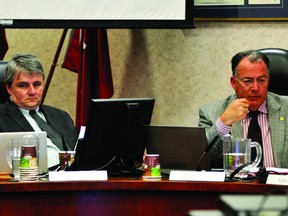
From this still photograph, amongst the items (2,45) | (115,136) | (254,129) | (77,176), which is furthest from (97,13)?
(77,176)

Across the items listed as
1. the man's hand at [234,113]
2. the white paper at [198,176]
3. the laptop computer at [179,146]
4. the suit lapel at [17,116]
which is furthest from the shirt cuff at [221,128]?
the suit lapel at [17,116]

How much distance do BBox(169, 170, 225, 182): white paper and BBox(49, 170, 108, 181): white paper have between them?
0.28m

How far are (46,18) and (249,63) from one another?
1.47 meters

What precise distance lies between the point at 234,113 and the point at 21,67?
3.73 ft

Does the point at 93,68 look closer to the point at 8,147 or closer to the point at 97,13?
the point at 97,13

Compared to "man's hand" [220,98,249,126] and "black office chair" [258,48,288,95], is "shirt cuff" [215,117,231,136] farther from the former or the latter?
"black office chair" [258,48,288,95]

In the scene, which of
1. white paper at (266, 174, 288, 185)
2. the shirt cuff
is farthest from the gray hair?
white paper at (266, 174, 288, 185)

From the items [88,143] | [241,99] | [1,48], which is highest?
[1,48]

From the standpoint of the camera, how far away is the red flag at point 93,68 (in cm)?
455

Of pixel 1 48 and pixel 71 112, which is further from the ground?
pixel 1 48

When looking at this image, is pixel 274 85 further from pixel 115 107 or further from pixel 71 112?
pixel 71 112

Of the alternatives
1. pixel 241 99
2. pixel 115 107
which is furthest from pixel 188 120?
pixel 115 107

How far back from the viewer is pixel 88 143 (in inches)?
113

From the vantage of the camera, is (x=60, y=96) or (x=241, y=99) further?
(x=60, y=96)
